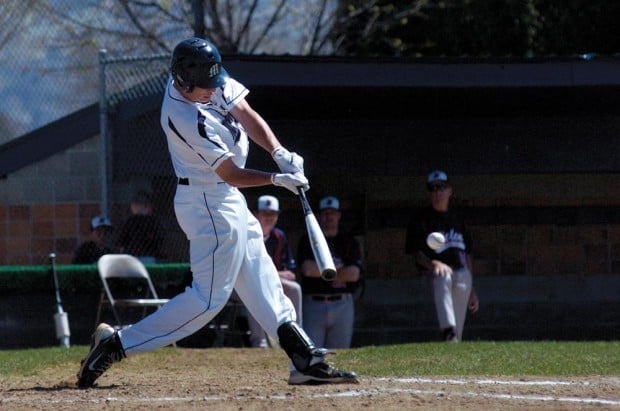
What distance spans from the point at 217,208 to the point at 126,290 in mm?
4515

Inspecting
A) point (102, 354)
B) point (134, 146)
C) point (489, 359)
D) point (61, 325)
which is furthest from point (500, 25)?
point (102, 354)

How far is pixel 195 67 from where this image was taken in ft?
18.3

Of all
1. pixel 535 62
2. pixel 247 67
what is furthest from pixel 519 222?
pixel 247 67

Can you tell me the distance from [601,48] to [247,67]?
7890 mm

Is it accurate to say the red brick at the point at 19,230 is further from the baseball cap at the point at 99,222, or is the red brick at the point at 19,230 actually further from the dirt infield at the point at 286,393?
the dirt infield at the point at 286,393

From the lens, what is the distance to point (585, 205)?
11.7m

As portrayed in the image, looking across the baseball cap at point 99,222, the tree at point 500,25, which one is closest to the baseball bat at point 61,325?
the baseball cap at point 99,222

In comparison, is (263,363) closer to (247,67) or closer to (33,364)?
(33,364)

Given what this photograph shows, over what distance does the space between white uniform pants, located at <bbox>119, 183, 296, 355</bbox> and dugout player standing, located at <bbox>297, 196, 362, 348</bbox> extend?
380 cm

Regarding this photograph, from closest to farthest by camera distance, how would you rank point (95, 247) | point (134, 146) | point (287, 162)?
point (287, 162) → point (95, 247) → point (134, 146)

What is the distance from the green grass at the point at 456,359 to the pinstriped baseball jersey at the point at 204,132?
172 cm

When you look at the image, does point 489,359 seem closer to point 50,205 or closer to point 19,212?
point 50,205

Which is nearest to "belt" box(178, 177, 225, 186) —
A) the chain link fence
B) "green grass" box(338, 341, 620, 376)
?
"green grass" box(338, 341, 620, 376)

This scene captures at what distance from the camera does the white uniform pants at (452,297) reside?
368 inches
